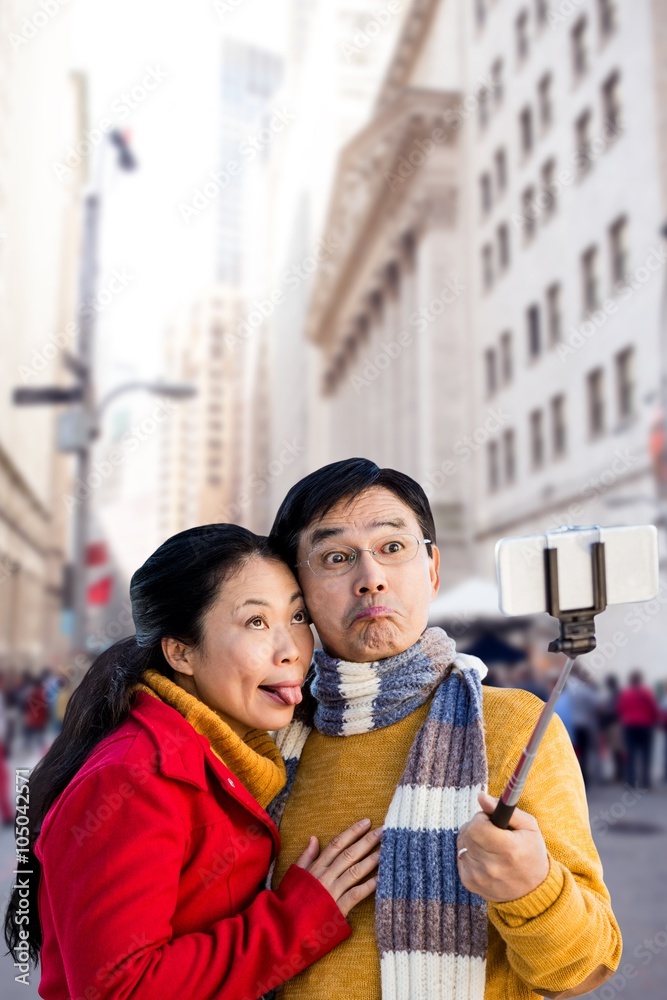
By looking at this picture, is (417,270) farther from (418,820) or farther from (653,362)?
(418,820)

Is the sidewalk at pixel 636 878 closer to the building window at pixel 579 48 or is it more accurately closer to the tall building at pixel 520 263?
the tall building at pixel 520 263

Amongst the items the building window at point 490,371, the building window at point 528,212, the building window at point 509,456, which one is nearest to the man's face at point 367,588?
the building window at point 528,212

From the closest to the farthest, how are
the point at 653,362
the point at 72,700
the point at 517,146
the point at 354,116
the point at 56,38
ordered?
the point at 72,700 < the point at 653,362 < the point at 517,146 < the point at 354,116 < the point at 56,38

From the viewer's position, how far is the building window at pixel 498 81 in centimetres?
3145

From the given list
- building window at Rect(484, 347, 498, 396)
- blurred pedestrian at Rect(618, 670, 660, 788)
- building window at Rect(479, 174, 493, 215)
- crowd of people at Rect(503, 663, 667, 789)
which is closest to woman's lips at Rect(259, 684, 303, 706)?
crowd of people at Rect(503, 663, 667, 789)

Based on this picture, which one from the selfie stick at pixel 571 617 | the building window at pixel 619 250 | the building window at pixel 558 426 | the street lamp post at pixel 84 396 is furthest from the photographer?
the building window at pixel 558 426

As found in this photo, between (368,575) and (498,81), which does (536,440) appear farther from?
(368,575)

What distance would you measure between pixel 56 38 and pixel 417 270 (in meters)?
47.3

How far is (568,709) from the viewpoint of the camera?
14531 mm

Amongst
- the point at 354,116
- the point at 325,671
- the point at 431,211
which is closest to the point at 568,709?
the point at 325,671

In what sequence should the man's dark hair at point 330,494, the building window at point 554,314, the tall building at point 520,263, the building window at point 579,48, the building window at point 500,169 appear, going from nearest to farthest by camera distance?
the man's dark hair at point 330,494, the tall building at point 520,263, the building window at point 579,48, the building window at point 554,314, the building window at point 500,169

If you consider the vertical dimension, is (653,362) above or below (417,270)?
below

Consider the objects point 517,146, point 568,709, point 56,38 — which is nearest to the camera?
point 568,709

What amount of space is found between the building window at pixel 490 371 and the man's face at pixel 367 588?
2894 centimetres
